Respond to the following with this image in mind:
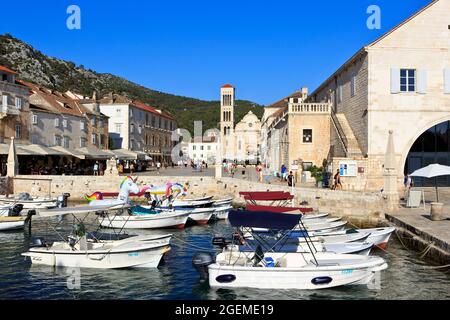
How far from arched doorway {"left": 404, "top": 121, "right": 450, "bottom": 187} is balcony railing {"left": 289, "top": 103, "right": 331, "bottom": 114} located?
785cm

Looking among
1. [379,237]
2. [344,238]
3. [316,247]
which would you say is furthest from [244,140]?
[316,247]

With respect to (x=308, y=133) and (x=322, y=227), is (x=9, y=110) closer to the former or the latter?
(x=308, y=133)

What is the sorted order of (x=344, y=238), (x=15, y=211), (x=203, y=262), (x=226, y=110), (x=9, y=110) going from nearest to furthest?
(x=203, y=262) → (x=344, y=238) → (x=15, y=211) → (x=9, y=110) → (x=226, y=110)

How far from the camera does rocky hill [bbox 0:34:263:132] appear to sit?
101125 millimetres

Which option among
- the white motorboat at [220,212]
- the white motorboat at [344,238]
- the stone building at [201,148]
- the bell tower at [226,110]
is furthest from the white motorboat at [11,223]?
the stone building at [201,148]

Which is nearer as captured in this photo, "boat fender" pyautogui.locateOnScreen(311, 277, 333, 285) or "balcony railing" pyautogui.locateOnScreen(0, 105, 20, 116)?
"boat fender" pyautogui.locateOnScreen(311, 277, 333, 285)

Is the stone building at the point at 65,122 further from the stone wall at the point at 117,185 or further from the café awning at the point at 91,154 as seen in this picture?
the stone wall at the point at 117,185

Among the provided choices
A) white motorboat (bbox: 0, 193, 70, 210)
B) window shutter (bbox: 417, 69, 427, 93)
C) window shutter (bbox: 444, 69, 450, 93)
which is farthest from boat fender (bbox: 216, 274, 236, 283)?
window shutter (bbox: 444, 69, 450, 93)

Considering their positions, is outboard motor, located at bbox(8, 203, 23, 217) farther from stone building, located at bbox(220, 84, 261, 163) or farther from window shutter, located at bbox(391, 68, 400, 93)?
stone building, located at bbox(220, 84, 261, 163)

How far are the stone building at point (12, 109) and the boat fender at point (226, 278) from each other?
120ft

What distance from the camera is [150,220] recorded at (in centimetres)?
2686

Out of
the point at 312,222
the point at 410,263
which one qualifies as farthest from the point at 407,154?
the point at 410,263

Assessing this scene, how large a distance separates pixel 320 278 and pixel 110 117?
5900 cm

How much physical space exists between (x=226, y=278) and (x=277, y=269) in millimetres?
1601
